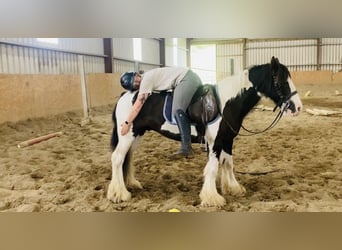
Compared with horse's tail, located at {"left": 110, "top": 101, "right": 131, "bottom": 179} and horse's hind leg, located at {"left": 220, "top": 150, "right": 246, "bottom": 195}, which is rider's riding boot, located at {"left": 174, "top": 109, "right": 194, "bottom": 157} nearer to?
horse's hind leg, located at {"left": 220, "top": 150, "right": 246, "bottom": 195}

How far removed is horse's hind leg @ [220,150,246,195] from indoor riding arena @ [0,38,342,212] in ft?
0.07

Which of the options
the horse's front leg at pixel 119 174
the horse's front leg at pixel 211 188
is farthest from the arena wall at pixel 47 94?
the horse's front leg at pixel 211 188

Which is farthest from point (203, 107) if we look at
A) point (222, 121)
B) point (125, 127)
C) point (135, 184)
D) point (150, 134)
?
point (135, 184)

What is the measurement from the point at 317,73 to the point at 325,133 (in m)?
0.30

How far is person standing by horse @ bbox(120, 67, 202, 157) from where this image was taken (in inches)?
69.8

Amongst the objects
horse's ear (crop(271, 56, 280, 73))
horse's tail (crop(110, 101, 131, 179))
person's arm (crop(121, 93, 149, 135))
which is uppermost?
horse's ear (crop(271, 56, 280, 73))

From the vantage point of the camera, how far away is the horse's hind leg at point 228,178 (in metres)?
1.79

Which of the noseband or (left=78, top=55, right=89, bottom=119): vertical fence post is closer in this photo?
the noseband

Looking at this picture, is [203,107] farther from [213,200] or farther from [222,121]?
[213,200]

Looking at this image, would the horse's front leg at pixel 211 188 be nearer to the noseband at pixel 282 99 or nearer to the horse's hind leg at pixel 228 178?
the horse's hind leg at pixel 228 178

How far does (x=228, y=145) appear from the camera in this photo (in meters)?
1.79

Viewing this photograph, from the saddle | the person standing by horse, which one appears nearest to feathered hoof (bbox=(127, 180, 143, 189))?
the person standing by horse
